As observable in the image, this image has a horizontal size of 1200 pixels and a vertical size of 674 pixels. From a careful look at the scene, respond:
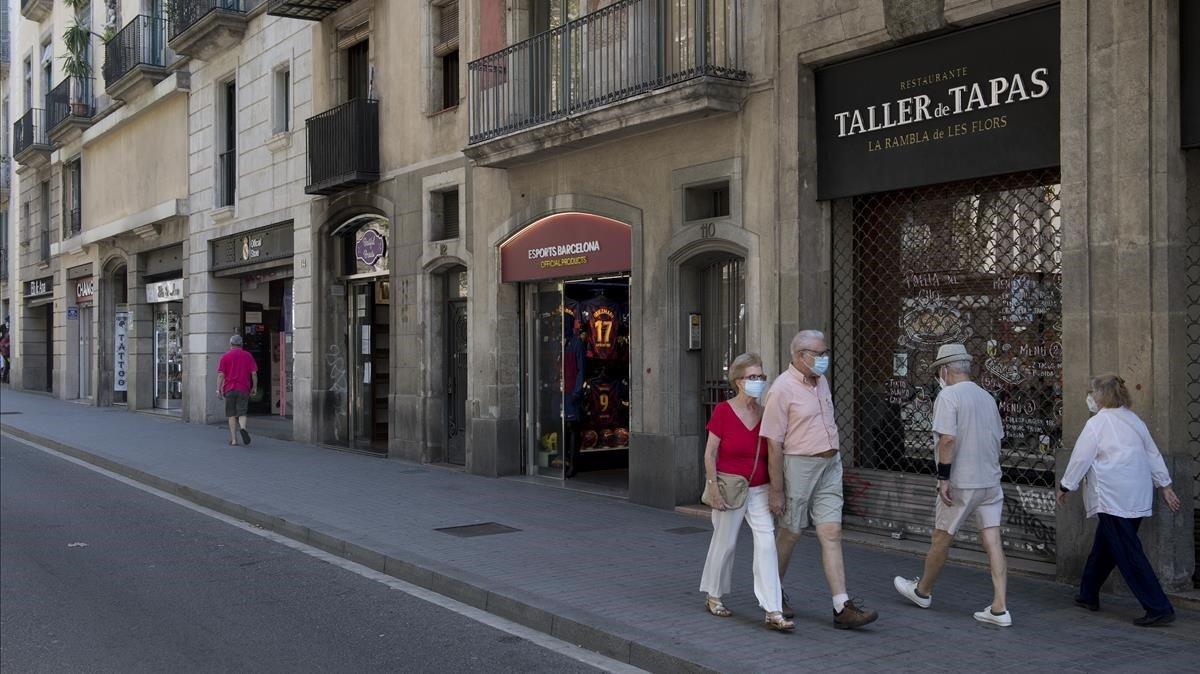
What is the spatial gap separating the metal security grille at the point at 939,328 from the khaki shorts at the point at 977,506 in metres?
1.90

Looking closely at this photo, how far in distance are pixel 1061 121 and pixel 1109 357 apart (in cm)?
175

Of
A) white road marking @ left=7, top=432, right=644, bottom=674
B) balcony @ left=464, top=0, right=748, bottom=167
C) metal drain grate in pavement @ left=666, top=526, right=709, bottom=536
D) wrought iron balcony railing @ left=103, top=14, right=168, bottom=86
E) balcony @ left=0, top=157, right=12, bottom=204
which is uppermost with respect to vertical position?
wrought iron balcony railing @ left=103, top=14, right=168, bottom=86

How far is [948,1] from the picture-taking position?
909 centimetres

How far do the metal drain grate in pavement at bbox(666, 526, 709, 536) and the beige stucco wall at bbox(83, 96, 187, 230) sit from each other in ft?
58.5

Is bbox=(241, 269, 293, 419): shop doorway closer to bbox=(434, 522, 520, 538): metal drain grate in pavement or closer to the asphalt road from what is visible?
the asphalt road

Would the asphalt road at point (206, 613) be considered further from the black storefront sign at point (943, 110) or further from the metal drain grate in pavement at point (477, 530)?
the black storefront sign at point (943, 110)

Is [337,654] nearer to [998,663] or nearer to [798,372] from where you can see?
[798,372]

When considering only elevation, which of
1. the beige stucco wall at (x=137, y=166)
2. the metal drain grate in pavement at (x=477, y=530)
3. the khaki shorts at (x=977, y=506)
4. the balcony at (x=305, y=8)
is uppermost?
the balcony at (x=305, y=8)

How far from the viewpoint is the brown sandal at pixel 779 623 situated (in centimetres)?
671

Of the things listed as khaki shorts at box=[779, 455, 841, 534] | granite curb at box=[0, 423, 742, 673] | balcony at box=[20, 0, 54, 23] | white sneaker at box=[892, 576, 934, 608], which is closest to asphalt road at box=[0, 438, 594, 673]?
granite curb at box=[0, 423, 742, 673]

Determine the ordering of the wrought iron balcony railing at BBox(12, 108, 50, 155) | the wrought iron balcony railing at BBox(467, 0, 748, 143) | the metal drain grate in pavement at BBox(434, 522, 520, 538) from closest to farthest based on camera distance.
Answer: the metal drain grate in pavement at BBox(434, 522, 520, 538) < the wrought iron balcony railing at BBox(467, 0, 748, 143) < the wrought iron balcony railing at BBox(12, 108, 50, 155)

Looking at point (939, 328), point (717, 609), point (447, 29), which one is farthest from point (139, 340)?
point (717, 609)

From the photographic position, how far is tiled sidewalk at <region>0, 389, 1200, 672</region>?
249 inches

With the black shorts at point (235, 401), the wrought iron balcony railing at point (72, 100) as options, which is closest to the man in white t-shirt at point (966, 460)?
the black shorts at point (235, 401)
